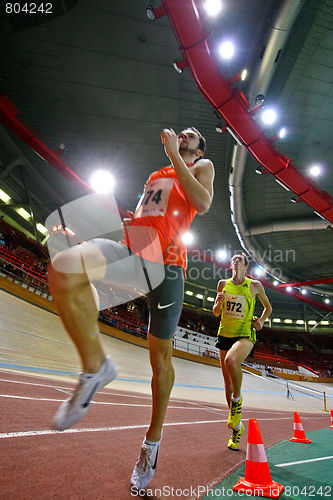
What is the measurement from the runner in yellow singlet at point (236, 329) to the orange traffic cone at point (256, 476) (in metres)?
0.95

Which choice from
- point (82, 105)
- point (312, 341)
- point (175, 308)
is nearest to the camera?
point (175, 308)

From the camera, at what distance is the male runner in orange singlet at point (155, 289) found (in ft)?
3.67

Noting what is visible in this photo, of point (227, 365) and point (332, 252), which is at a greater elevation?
point (332, 252)

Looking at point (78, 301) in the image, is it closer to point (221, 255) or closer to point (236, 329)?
point (236, 329)

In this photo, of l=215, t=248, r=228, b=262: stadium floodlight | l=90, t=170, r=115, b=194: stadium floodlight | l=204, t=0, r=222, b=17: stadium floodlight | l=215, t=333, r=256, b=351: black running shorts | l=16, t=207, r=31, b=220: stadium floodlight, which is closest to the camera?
l=215, t=333, r=256, b=351: black running shorts

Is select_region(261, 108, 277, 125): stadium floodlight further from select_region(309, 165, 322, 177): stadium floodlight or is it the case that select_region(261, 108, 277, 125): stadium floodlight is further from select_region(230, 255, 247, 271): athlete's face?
select_region(230, 255, 247, 271): athlete's face

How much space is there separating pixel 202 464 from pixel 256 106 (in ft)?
29.5

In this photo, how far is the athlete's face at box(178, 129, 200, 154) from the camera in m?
1.83

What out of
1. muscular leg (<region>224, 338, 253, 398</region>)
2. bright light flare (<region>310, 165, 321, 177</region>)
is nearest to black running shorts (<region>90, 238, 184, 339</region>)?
muscular leg (<region>224, 338, 253, 398</region>)

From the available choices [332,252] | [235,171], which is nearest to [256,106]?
[235,171]

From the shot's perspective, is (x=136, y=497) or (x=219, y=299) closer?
(x=136, y=497)

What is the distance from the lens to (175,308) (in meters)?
1.43

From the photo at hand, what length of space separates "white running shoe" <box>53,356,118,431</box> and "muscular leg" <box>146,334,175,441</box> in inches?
14.2

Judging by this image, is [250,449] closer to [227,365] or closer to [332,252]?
[227,365]
